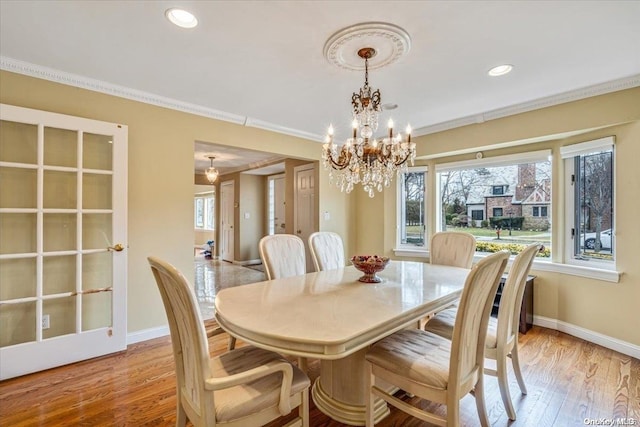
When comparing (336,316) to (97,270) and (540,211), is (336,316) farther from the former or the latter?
(540,211)

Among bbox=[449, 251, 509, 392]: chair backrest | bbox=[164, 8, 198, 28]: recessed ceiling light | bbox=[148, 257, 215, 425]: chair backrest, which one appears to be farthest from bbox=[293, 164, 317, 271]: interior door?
bbox=[148, 257, 215, 425]: chair backrest

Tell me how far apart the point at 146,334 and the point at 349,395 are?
219 cm

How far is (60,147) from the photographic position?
2.56m

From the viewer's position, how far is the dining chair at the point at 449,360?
1338mm

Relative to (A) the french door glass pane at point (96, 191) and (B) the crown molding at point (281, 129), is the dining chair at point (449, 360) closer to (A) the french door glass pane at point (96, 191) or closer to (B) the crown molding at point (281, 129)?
(A) the french door glass pane at point (96, 191)

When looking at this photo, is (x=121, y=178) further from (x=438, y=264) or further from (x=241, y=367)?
(x=438, y=264)

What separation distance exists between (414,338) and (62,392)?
2384 millimetres

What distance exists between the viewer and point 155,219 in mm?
3066

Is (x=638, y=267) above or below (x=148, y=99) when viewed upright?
below

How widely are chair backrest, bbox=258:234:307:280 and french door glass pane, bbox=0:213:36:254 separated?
178cm

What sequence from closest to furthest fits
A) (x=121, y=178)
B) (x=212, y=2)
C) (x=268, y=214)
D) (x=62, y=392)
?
(x=212, y=2) → (x=62, y=392) → (x=121, y=178) → (x=268, y=214)

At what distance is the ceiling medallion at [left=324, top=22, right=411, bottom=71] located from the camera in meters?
1.88

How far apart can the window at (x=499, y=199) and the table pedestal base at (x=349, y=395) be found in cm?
285

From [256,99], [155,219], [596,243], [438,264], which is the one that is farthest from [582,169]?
[155,219]
